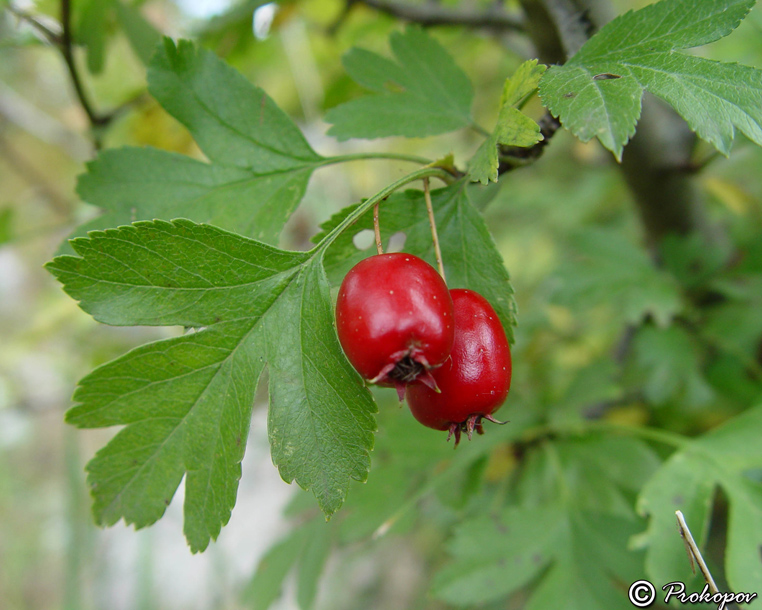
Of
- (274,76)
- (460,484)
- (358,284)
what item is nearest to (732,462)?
(460,484)

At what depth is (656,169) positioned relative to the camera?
124 centimetres

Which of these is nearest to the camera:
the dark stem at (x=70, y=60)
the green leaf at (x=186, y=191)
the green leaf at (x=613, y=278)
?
the green leaf at (x=186, y=191)

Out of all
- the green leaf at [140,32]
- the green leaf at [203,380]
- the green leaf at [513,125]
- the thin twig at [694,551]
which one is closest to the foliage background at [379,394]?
the green leaf at [140,32]

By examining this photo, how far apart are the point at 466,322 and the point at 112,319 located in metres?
0.43

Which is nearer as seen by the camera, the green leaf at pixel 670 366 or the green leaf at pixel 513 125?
the green leaf at pixel 513 125

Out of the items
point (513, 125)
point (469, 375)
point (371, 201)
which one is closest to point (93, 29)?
point (371, 201)

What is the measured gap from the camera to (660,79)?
59 cm

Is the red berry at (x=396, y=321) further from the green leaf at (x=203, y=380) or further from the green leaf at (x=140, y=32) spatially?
the green leaf at (x=140, y=32)

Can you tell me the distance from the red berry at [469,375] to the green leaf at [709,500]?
0.47m

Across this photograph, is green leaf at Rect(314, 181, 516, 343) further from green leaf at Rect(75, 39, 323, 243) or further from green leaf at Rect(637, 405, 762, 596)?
green leaf at Rect(637, 405, 762, 596)

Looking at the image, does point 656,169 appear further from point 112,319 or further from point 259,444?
point 259,444

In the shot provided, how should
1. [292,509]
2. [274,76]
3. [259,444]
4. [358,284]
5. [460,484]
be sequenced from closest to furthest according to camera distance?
[358,284] < [460,484] < [292,509] < [259,444] < [274,76]

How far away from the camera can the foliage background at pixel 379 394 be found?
1346 millimetres

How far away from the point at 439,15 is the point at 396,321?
1267 millimetres
